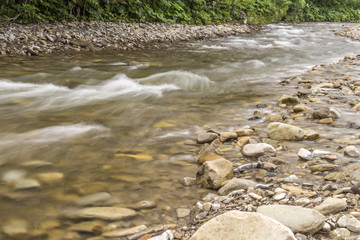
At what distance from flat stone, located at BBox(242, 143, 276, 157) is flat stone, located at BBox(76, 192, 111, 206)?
1.32 m

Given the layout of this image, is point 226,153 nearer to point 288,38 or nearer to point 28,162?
A: point 28,162

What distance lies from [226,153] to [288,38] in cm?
1457

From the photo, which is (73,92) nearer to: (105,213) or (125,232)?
(105,213)

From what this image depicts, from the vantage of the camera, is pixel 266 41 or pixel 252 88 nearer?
pixel 252 88

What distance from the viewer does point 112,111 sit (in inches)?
185

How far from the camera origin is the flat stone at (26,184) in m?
2.47

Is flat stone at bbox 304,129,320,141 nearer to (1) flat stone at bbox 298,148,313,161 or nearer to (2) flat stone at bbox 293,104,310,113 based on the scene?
(1) flat stone at bbox 298,148,313,161

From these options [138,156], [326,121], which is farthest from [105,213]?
[326,121]

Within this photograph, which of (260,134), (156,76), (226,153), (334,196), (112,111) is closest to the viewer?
(334,196)

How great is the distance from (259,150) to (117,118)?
207 cm

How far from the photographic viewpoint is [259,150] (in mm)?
2998

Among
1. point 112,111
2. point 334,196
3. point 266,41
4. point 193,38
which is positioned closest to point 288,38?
point 266,41

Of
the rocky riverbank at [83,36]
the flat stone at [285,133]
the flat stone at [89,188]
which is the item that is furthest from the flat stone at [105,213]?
the rocky riverbank at [83,36]

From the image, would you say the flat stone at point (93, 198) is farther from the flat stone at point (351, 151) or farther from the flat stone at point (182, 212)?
the flat stone at point (351, 151)
